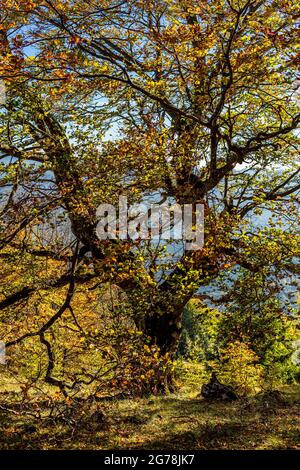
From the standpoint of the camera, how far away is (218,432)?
6.36 m

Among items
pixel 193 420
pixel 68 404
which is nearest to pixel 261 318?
pixel 193 420

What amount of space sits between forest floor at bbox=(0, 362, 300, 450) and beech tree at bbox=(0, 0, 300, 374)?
6.63ft

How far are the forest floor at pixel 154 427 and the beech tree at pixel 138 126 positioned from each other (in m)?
2.02

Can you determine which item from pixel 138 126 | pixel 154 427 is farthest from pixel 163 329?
pixel 138 126

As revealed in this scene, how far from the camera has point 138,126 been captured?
1056 centimetres

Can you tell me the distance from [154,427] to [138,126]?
23.2ft

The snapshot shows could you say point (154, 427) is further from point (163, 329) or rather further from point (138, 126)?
point (138, 126)

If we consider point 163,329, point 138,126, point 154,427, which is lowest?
point 154,427

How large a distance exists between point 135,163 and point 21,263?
3.46m

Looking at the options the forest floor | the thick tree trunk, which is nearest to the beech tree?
the thick tree trunk

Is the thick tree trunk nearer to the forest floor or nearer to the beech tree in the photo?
the beech tree

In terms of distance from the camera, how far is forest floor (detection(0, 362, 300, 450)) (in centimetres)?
569

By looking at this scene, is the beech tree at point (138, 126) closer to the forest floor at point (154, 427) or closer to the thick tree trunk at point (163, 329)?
the thick tree trunk at point (163, 329)
